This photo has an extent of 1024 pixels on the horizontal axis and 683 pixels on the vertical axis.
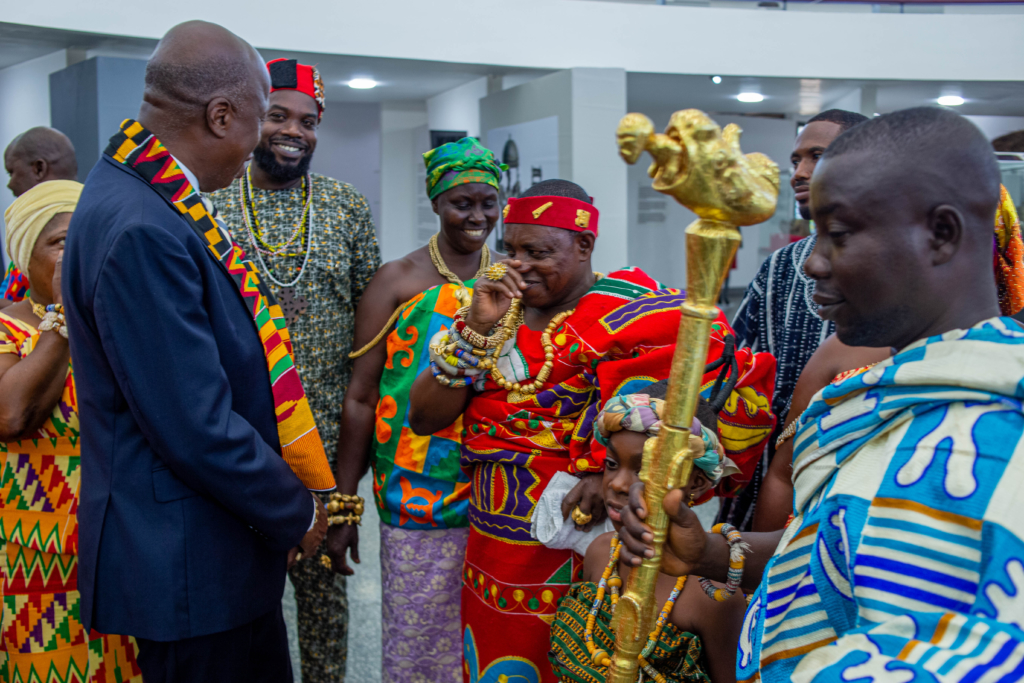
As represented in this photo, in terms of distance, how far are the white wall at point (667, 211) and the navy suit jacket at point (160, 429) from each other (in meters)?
8.42

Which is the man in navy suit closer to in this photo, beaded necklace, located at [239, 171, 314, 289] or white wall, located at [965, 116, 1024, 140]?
beaded necklace, located at [239, 171, 314, 289]

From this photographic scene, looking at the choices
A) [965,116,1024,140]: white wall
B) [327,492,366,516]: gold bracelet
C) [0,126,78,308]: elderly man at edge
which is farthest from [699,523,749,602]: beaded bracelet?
[965,116,1024,140]: white wall

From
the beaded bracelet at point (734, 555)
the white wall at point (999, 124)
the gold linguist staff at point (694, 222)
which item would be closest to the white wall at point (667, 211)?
the white wall at point (999, 124)

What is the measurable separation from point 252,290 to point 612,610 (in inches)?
40.6

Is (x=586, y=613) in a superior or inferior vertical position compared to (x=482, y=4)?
inferior

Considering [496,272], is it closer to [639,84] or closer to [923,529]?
[923,529]

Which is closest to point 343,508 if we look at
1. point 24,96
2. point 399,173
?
point 24,96

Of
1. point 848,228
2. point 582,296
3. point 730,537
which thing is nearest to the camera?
point 848,228

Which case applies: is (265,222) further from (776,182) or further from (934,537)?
(934,537)

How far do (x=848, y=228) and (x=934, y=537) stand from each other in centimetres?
35

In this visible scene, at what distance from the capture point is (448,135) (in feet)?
22.8

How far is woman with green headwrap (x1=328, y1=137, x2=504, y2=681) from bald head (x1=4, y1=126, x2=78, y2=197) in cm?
213

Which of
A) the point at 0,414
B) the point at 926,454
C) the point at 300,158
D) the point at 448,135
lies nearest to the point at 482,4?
the point at 448,135

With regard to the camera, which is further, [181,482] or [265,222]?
[265,222]
